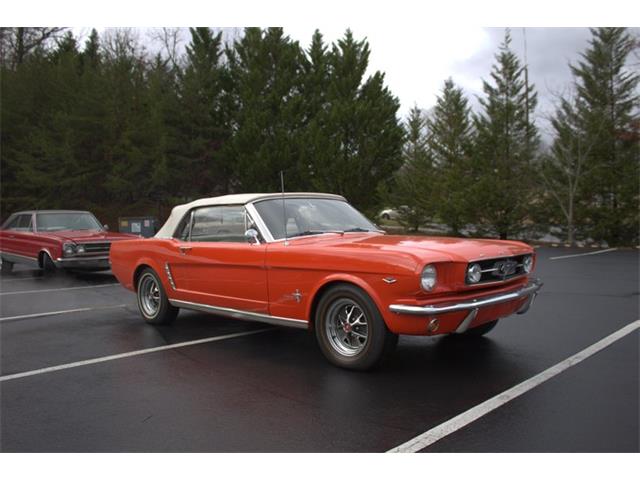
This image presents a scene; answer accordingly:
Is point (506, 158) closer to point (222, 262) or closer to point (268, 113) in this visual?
point (268, 113)

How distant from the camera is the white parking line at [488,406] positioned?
11.3ft

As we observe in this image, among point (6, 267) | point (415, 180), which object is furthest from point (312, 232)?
point (415, 180)

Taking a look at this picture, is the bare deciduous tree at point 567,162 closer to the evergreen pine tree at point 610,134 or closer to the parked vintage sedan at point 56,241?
the evergreen pine tree at point 610,134

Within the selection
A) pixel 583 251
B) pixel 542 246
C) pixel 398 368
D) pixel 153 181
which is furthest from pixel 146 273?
pixel 153 181

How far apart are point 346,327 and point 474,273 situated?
1.13 meters

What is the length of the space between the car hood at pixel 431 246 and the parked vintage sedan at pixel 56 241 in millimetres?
7449

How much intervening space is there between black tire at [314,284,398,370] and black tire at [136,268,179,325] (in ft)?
8.24

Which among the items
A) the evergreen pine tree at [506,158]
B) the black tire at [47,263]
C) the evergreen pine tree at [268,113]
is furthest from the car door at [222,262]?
the evergreen pine tree at [268,113]

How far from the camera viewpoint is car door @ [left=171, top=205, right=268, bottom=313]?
5586 mm

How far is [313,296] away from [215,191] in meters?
27.5

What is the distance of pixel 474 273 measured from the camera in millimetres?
4746

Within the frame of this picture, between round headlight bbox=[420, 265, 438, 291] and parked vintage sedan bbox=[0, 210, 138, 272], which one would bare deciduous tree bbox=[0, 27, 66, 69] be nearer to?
parked vintage sedan bbox=[0, 210, 138, 272]

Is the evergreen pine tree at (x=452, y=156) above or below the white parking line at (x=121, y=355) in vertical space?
above

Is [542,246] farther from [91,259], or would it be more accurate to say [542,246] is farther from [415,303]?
[415,303]
